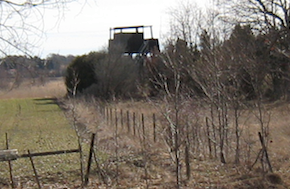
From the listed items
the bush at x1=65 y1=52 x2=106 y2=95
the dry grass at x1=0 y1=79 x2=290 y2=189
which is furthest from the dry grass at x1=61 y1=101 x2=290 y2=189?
the bush at x1=65 y1=52 x2=106 y2=95

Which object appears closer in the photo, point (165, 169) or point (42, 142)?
point (165, 169)

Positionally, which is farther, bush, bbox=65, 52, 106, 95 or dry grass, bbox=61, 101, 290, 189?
bush, bbox=65, 52, 106, 95

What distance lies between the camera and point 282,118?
1978cm

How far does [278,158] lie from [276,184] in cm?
325

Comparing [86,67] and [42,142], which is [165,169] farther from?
[86,67]

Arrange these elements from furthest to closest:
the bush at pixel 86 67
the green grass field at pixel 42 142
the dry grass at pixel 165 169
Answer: the bush at pixel 86 67 → the green grass field at pixel 42 142 → the dry grass at pixel 165 169

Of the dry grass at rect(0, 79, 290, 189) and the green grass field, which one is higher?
the dry grass at rect(0, 79, 290, 189)

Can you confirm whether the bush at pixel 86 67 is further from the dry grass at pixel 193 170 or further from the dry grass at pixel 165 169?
the dry grass at pixel 193 170

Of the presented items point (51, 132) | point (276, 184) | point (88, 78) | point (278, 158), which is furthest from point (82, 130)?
point (88, 78)

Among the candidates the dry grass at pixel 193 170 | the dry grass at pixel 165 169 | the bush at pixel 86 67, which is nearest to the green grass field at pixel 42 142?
the dry grass at pixel 165 169

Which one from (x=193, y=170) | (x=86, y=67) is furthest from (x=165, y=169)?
(x=86, y=67)

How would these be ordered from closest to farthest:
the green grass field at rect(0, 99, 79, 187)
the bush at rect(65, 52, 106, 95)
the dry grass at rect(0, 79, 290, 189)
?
the dry grass at rect(0, 79, 290, 189), the green grass field at rect(0, 99, 79, 187), the bush at rect(65, 52, 106, 95)

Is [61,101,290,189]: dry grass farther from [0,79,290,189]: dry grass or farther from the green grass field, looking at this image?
the green grass field

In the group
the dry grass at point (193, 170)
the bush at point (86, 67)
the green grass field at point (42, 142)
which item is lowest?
the green grass field at point (42, 142)
